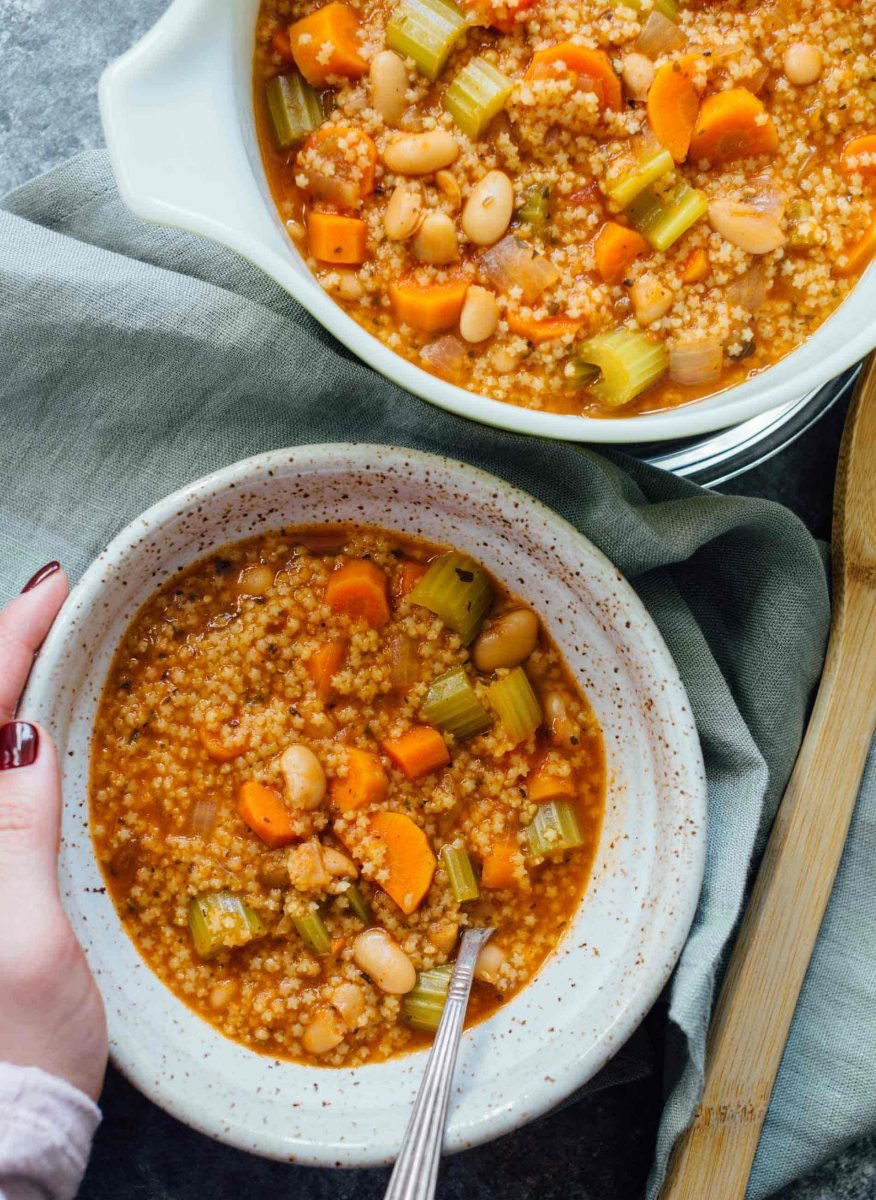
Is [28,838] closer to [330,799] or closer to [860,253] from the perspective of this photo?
[330,799]

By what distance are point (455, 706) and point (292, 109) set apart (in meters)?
1.21

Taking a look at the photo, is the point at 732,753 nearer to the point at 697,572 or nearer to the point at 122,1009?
the point at 697,572

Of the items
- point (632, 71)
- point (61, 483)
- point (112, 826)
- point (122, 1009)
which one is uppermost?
point (632, 71)

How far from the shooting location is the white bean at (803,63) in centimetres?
212

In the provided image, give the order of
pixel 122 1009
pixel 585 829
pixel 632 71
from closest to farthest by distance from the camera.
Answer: pixel 632 71 → pixel 122 1009 → pixel 585 829

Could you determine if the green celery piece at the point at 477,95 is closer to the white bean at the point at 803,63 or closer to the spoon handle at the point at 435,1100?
the white bean at the point at 803,63

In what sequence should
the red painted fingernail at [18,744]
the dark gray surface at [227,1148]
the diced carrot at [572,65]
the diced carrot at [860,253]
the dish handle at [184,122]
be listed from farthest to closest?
the dark gray surface at [227,1148] → the red painted fingernail at [18,744] → the diced carrot at [860,253] → the diced carrot at [572,65] → the dish handle at [184,122]

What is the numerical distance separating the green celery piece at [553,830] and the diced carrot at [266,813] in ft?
1.69

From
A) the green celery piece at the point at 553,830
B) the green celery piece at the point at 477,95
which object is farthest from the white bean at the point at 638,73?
the green celery piece at the point at 553,830

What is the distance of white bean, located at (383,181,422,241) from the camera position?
6.95 ft

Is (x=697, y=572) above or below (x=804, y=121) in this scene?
below

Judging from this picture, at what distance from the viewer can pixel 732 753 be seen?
2629 millimetres

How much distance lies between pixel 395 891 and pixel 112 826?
2.00 ft

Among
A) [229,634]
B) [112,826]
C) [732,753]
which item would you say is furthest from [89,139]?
[732,753]
